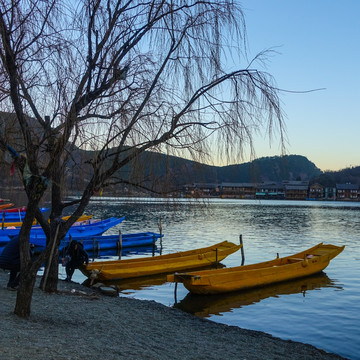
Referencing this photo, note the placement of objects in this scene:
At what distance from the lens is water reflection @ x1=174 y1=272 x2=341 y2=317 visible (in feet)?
53.3

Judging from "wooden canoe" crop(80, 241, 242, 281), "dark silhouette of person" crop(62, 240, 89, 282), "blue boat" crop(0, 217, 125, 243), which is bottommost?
"wooden canoe" crop(80, 241, 242, 281)

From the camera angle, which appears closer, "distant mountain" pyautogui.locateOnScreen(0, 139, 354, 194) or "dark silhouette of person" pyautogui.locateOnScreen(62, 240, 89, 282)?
"distant mountain" pyautogui.locateOnScreen(0, 139, 354, 194)

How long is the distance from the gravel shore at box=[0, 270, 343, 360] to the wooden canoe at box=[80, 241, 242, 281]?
5864mm

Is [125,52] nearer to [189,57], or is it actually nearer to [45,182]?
[189,57]

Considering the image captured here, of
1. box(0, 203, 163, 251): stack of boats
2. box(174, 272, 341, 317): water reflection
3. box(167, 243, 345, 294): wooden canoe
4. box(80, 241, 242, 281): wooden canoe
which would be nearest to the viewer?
box(174, 272, 341, 317): water reflection

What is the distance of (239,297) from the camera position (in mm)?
18141

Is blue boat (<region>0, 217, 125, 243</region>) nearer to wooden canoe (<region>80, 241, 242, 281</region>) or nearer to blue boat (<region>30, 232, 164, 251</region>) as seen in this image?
blue boat (<region>30, 232, 164, 251</region>)

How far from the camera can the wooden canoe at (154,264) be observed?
19.9 metres

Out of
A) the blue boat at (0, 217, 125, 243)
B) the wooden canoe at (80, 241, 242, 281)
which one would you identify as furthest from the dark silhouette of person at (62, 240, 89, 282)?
the blue boat at (0, 217, 125, 243)

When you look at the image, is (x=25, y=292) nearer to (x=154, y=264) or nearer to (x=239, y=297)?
(x=239, y=297)

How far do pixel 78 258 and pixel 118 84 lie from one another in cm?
1075

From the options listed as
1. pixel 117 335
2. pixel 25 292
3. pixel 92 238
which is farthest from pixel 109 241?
pixel 25 292

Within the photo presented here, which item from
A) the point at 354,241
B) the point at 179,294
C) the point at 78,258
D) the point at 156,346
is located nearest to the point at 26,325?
the point at 156,346

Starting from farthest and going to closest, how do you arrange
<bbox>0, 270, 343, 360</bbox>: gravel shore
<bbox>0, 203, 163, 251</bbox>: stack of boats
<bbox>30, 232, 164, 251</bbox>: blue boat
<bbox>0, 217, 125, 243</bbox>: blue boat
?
<bbox>0, 217, 125, 243</bbox>: blue boat → <bbox>30, 232, 164, 251</bbox>: blue boat → <bbox>0, 203, 163, 251</bbox>: stack of boats → <bbox>0, 270, 343, 360</bbox>: gravel shore
